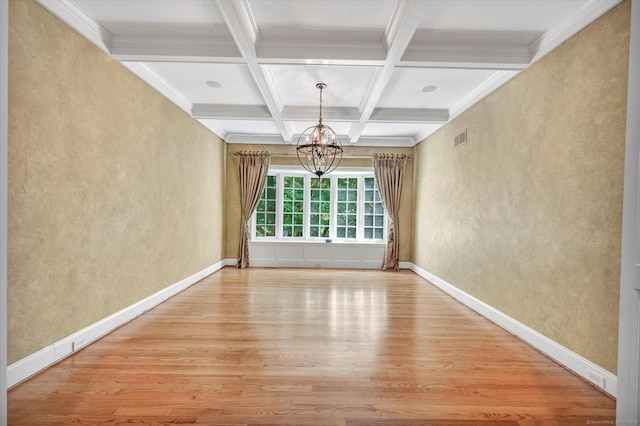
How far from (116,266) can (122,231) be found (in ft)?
1.22

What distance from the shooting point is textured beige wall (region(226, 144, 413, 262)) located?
7.12 m

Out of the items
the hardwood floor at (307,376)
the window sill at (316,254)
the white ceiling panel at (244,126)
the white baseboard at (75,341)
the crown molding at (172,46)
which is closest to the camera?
the hardwood floor at (307,376)

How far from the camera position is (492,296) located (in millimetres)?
3773

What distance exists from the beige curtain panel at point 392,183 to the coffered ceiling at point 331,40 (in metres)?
2.66

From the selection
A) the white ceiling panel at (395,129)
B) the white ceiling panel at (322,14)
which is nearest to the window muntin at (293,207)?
the white ceiling panel at (395,129)

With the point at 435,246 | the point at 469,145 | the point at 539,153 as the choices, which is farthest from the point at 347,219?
the point at 539,153

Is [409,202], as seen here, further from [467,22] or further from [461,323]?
[467,22]

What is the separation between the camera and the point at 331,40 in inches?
121

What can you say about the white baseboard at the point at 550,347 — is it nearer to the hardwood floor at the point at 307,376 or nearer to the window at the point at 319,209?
the hardwood floor at the point at 307,376

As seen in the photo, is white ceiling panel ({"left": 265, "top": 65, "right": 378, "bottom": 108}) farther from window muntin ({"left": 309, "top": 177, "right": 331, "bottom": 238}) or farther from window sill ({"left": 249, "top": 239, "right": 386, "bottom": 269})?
window sill ({"left": 249, "top": 239, "right": 386, "bottom": 269})

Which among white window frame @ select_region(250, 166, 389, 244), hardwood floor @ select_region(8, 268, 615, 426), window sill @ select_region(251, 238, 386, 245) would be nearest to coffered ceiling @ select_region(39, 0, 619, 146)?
hardwood floor @ select_region(8, 268, 615, 426)

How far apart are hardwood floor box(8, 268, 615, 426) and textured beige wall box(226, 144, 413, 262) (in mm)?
3277

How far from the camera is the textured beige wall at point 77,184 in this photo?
2.24 m

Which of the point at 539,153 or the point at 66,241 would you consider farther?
the point at 539,153
